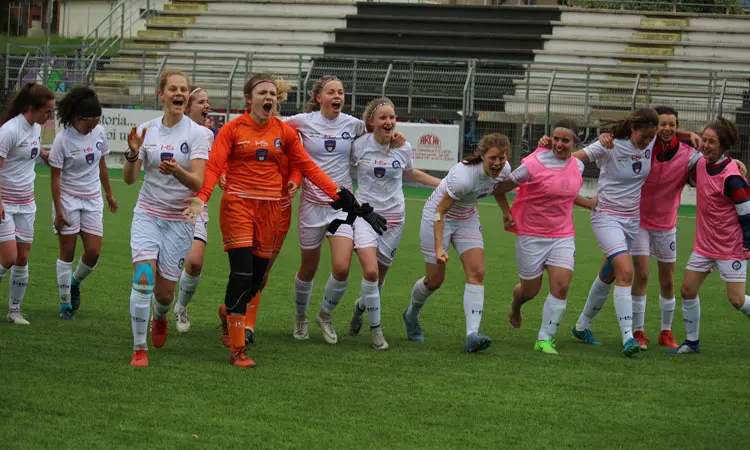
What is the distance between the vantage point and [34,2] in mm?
47031

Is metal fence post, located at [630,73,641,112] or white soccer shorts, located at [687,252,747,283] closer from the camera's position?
white soccer shorts, located at [687,252,747,283]

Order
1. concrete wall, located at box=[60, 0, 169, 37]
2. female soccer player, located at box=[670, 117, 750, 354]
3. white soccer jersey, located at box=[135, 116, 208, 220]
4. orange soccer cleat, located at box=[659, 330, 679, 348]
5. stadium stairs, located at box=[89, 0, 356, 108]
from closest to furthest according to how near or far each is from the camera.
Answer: white soccer jersey, located at box=[135, 116, 208, 220]
female soccer player, located at box=[670, 117, 750, 354]
orange soccer cleat, located at box=[659, 330, 679, 348]
stadium stairs, located at box=[89, 0, 356, 108]
concrete wall, located at box=[60, 0, 169, 37]

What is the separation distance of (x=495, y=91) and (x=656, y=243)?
17444mm

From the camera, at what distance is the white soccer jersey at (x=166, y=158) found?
7117 mm

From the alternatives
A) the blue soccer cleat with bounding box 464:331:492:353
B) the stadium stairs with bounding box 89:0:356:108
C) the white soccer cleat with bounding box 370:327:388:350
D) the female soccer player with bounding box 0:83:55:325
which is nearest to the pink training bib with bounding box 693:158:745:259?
the blue soccer cleat with bounding box 464:331:492:353

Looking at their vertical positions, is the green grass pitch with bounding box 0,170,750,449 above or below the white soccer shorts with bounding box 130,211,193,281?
below

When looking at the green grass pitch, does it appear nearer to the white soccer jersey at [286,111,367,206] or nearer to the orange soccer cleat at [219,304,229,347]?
the orange soccer cleat at [219,304,229,347]

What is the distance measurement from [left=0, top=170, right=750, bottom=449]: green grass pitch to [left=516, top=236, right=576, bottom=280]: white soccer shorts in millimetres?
634

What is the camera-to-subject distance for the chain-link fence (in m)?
24.8

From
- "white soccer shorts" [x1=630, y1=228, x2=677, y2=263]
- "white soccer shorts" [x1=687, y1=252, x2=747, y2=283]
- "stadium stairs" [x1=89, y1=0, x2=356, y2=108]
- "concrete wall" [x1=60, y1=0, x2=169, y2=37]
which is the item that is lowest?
"white soccer shorts" [x1=687, y1=252, x2=747, y2=283]

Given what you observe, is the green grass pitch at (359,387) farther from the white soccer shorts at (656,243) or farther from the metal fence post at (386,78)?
the metal fence post at (386,78)

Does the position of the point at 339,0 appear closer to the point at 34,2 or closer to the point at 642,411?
the point at 34,2

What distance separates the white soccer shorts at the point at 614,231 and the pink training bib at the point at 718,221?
1.68ft

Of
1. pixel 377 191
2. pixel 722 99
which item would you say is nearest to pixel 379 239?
pixel 377 191
